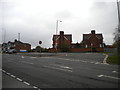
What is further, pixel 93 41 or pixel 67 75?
pixel 93 41

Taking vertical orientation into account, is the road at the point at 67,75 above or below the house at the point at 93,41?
below

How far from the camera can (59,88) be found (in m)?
6.84

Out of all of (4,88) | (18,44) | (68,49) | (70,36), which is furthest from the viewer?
(18,44)

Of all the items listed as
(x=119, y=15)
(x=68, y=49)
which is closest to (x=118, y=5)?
(x=119, y=15)

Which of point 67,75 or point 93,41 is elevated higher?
point 93,41

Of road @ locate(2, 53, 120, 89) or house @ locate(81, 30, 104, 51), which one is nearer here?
road @ locate(2, 53, 120, 89)

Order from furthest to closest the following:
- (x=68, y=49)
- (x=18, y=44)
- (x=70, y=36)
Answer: (x=18, y=44)
(x=70, y=36)
(x=68, y=49)

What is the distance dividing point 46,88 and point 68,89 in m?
0.94

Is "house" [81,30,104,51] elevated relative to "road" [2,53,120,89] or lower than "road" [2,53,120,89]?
elevated

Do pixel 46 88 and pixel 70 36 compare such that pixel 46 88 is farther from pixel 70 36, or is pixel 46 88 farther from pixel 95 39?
pixel 70 36

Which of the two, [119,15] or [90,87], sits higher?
[119,15]

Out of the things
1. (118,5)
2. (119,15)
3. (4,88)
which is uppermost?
(118,5)

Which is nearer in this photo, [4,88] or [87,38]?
[4,88]

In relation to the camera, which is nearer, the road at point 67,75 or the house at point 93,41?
the road at point 67,75
